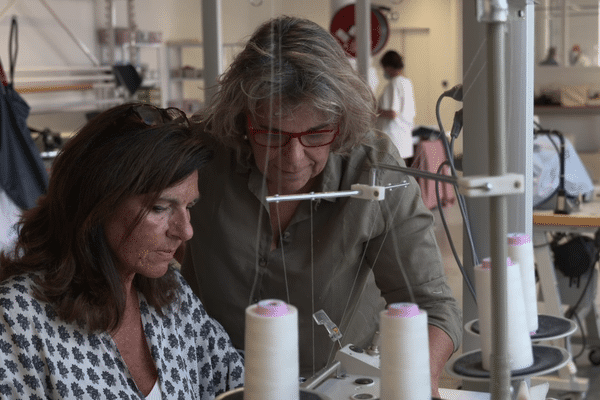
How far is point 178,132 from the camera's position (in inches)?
51.2

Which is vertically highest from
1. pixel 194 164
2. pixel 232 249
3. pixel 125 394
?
pixel 194 164

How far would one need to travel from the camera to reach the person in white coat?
6109 millimetres

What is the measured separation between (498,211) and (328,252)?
0.62 metres

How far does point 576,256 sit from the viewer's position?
350 centimetres

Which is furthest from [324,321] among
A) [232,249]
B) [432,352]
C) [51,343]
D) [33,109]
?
[33,109]

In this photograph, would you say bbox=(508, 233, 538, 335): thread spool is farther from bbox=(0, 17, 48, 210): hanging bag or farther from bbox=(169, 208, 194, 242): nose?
bbox=(0, 17, 48, 210): hanging bag

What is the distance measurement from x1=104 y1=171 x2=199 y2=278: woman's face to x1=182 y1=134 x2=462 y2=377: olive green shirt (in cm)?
19

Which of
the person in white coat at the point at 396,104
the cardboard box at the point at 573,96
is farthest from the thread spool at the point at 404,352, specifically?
the cardboard box at the point at 573,96

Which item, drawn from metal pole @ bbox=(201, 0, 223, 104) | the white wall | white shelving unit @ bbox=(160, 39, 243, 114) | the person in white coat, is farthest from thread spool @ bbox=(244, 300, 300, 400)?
white shelving unit @ bbox=(160, 39, 243, 114)

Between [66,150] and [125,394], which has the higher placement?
[66,150]

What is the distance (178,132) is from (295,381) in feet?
1.87

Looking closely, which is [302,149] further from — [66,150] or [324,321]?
[66,150]

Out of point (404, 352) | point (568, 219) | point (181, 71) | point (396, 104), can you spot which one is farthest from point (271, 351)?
point (181, 71)

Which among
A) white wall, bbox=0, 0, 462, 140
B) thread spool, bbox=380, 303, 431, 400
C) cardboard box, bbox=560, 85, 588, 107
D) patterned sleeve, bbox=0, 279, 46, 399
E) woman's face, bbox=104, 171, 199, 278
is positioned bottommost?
patterned sleeve, bbox=0, 279, 46, 399
